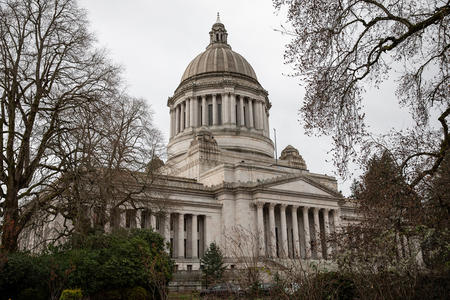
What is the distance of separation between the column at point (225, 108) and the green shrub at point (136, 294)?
42.9m

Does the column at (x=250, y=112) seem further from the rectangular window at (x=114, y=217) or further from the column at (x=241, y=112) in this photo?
the rectangular window at (x=114, y=217)

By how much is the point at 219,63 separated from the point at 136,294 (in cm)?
5071

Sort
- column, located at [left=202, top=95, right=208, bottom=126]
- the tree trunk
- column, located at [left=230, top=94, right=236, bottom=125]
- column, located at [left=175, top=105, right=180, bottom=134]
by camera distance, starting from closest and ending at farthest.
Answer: the tree trunk → column, located at [left=230, top=94, right=236, bottom=125] → column, located at [left=202, top=95, right=208, bottom=126] → column, located at [left=175, top=105, right=180, bottom=134]

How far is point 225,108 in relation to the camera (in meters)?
62.3

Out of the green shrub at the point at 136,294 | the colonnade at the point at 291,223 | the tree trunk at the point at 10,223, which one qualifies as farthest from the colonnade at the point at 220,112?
the tree trunk at the point at 10,223

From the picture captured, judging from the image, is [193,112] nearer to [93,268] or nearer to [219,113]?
[219,113]

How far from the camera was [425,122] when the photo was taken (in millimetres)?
12250

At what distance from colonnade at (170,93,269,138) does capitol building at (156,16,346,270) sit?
147mm

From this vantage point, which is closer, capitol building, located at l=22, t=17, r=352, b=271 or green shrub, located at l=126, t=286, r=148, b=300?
green shrub, located at l=126, t=286, r=148, b=300

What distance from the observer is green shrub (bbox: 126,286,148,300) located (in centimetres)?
1958

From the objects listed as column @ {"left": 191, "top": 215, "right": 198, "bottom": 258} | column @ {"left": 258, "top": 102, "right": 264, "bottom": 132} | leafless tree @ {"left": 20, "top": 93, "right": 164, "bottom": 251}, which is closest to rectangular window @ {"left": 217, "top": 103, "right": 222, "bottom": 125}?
column @ {"left": 258, "top": 102, "right": 264, "bottom": 132}

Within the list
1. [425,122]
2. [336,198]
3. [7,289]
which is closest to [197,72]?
[336,198]

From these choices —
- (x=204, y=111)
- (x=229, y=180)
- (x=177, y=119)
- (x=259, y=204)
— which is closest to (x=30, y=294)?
(x=259, y=204)

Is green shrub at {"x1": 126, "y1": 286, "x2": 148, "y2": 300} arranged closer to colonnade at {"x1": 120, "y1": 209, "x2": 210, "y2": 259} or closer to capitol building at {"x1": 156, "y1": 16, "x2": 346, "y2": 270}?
capitol building at {"x1": 156, "y1": 16, "x2": 346, "y2": 270}
